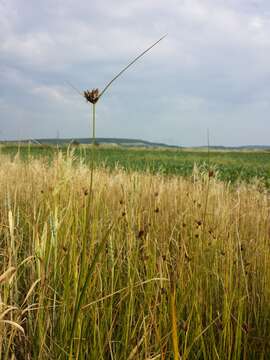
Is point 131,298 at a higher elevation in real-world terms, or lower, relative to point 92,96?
lower

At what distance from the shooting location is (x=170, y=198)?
414 centimetres

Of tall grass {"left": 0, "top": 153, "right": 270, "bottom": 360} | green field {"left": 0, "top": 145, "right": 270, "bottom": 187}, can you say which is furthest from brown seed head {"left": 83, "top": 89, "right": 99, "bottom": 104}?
green field {"left": 0, "top": 145, "right": 270, "bottom": 187}

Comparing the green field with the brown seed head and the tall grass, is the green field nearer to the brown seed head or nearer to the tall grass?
the tall grass

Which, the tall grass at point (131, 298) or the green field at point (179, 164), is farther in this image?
the green field at point (179, 164)

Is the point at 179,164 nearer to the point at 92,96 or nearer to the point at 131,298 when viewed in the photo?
the point at 131,298

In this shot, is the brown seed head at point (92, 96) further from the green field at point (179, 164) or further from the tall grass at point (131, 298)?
the green field at point (179, 164)

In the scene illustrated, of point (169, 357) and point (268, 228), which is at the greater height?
point (268, 228)

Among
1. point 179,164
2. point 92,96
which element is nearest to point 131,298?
point 92,96

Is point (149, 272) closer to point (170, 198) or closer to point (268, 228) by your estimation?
point (268, 228)

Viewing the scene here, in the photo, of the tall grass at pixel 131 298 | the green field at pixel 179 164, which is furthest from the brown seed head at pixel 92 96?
the green field at pixel 179 164

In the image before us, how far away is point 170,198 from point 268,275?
207 centimetres

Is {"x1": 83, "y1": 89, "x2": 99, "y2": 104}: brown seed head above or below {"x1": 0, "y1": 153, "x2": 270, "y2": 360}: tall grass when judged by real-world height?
above

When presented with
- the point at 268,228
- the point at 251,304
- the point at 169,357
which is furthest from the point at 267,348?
the point at 268,228

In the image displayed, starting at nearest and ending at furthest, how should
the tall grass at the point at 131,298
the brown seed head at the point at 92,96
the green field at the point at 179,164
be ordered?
the brown seed head at the point at 92,96 → the tall grass at the point at 131,298 → the green field at the point at 179,164
